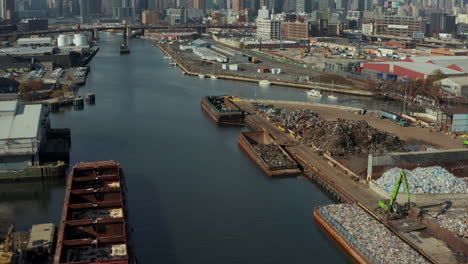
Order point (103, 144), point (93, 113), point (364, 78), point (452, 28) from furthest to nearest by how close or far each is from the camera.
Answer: point (452, 28) < point (364, 78) < point (93, 113) < point (103, 144)

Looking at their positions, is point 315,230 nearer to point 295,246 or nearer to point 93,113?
point 295,246

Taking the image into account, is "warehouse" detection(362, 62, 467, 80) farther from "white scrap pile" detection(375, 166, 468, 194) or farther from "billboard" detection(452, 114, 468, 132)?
"white scrap pile" detection(375, 166, 468, 194)

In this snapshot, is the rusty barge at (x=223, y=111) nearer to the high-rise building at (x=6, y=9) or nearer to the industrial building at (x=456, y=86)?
the industrial building at (x=456, y=86)

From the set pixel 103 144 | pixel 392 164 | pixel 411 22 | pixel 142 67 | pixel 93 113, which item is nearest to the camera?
pixel 392 164

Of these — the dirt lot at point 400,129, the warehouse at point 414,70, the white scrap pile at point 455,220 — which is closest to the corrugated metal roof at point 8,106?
the dirt lot at point 400,129

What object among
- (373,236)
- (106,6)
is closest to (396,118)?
(373,236)

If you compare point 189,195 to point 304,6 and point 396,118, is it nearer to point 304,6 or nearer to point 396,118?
point 396,118

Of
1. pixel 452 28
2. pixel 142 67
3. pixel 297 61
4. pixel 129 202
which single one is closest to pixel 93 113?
pixel 129 202

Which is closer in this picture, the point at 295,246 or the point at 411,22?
the point at 295,246
